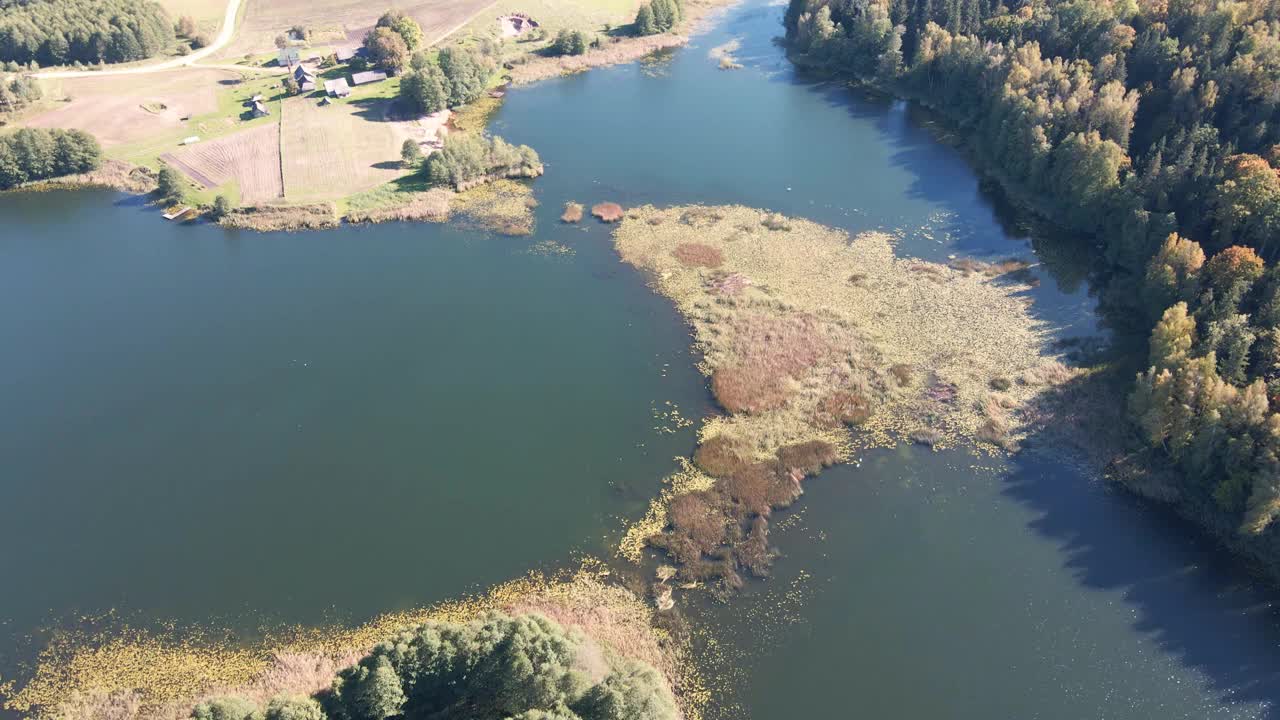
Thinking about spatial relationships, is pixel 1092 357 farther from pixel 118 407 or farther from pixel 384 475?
pixel 118 407

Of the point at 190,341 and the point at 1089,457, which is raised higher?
the point at 190,341

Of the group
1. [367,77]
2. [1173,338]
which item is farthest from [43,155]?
[1173,338]

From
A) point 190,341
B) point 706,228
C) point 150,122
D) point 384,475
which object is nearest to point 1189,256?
point 706,228

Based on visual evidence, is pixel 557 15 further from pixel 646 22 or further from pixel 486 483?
pixel 486 483

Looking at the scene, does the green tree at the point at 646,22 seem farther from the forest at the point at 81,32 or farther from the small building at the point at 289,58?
the forest at the point at 81,32

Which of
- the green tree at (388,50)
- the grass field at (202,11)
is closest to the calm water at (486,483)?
the green tree at (388,50)

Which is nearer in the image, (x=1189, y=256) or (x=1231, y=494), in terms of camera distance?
(x=1231, y=494)
